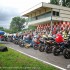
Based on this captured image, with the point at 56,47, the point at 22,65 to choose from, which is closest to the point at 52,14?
the point at 56,47

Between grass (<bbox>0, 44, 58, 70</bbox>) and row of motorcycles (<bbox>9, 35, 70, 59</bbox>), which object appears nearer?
grass (<bbox>0, 44, 58, 70</bbox>)

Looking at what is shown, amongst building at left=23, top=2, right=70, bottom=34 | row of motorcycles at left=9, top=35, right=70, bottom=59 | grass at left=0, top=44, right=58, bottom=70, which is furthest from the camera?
building at left=23, top=2, right=70, bottom=34

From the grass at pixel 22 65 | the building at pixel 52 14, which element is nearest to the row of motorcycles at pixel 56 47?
the grass at pixel 22 65

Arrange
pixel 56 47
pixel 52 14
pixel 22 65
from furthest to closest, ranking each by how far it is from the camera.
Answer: pixel 52 14 < pixel 56 47 < pixel 22 65

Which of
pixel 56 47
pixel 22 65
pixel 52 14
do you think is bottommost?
pixel 22 65

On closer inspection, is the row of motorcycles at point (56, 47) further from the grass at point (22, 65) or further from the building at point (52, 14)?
the building at point (52, 14)

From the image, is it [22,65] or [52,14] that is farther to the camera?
[52,14]

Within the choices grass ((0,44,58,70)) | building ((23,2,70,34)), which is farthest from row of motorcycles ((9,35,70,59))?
building ((23,2,70,34))

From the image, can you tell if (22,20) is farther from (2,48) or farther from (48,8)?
(2,48)

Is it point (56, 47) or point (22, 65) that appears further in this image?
point (56, 47)

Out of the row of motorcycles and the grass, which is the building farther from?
the grass

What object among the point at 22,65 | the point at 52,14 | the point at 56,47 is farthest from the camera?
the point at 52,14

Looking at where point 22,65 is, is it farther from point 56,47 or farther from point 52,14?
point 52,14

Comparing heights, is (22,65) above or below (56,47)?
below
